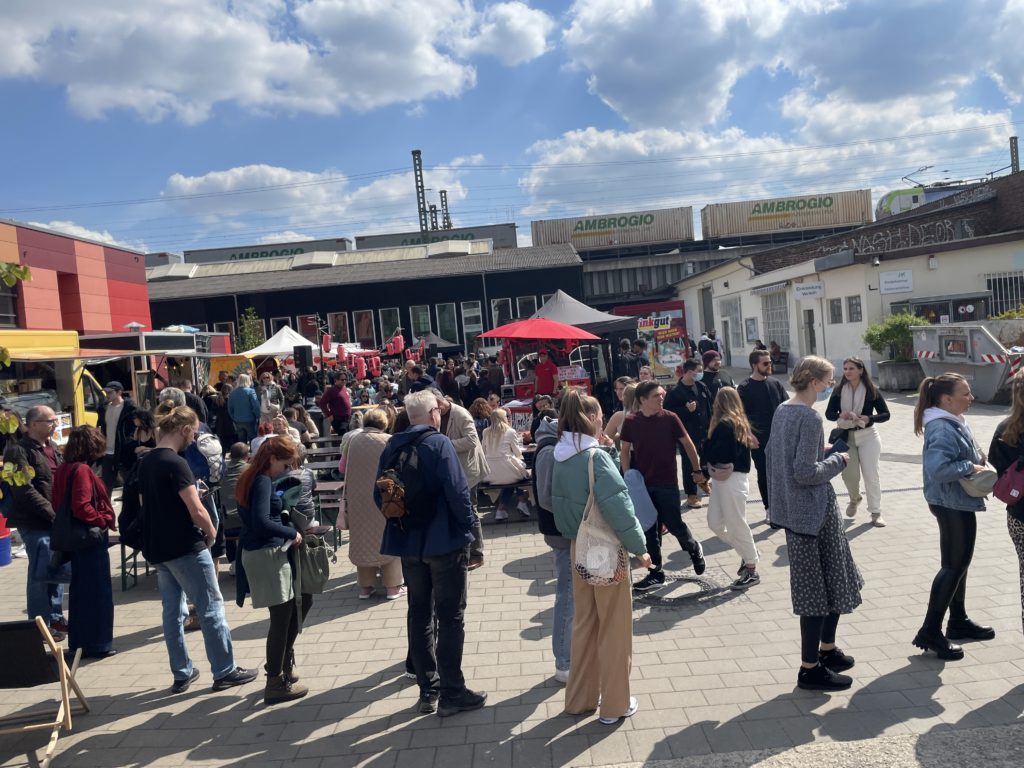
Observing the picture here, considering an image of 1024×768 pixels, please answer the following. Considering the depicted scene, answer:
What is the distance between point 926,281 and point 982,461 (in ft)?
61.9

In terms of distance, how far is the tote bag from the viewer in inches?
163

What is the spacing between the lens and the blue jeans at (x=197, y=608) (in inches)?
193

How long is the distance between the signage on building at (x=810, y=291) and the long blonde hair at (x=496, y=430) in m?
18.0

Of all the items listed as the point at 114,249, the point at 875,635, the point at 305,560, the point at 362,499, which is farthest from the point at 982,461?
the point at 114,249

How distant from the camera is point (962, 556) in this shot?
460cm

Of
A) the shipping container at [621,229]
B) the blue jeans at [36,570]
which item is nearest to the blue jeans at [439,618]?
the blue jeans at [36,570]

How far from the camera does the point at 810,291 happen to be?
2430 cm

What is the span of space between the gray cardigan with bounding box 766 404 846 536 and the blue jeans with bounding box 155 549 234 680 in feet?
11.2

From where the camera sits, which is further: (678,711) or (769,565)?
(769,565)

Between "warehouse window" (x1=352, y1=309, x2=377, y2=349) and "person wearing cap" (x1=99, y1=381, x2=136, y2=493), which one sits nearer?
"person wearing cap" (x1=99, y1=381, x2=136, y2=493)

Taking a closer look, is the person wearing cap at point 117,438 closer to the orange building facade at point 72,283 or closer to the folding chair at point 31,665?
the folding chair at point 31,665

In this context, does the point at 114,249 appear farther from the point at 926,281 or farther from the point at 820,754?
the point at 820,754

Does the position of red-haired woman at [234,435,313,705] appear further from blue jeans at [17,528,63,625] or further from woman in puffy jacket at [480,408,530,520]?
woman in puffy jacket at [480,408,530,520]

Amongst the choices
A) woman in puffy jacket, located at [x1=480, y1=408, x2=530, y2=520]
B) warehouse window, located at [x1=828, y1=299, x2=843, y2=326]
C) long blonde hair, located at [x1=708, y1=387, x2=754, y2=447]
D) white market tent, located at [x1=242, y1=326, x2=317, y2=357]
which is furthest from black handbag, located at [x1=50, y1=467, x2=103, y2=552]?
warehouse window, located at [x1=828, y1=299, x2=843, y2=326]
